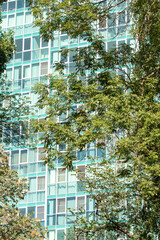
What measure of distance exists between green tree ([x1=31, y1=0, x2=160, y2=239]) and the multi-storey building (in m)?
18.0

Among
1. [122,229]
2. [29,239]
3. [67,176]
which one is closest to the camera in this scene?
[29,239]

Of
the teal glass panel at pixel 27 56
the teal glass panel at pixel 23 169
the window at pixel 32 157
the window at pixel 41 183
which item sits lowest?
the window at pixel 41 183

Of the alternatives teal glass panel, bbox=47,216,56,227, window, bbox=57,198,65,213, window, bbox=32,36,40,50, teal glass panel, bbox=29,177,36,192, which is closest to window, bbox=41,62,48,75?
window, bbox=32,36,40,50

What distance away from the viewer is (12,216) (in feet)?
55.7

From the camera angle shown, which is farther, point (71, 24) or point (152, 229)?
point (71, 24)

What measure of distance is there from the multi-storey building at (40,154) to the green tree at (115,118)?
18021 millimetres

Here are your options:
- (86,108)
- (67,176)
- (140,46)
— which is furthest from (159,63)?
(67,176)

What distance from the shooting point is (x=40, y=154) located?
49531 millimetres

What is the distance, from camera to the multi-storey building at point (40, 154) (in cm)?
4709

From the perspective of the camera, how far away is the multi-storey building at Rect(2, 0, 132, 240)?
4709cm

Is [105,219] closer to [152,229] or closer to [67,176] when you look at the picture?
[152,229]

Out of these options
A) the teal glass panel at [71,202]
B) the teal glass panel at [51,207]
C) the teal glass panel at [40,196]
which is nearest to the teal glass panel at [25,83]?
the teal glass panel at [40,196]

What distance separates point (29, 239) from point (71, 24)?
31.0 feet

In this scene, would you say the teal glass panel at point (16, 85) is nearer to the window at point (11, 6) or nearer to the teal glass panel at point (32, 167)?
the window at point (11, 6)
